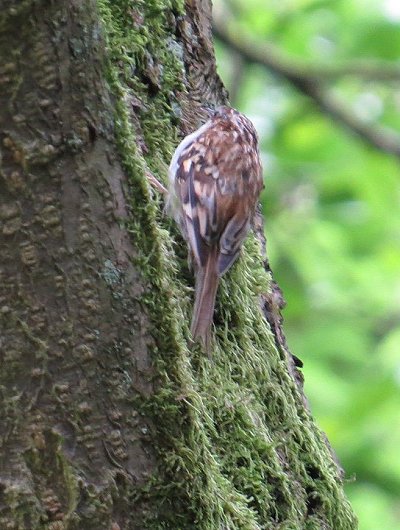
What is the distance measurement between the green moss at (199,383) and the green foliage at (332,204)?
7.26ft

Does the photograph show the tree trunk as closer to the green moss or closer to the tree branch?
the green moss

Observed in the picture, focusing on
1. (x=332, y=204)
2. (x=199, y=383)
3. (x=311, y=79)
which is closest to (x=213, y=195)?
(x=199, y=383)

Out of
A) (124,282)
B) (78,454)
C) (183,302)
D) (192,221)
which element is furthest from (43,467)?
(192,221)

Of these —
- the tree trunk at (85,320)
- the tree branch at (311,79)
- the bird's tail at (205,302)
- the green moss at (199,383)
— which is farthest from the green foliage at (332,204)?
the tree trunk at (85,320)

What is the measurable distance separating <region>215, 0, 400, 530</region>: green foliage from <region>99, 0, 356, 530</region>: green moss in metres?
2.21

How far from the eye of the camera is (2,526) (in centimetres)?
191

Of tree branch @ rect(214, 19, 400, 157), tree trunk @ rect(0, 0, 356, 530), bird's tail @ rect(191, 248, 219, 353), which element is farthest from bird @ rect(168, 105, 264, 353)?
tree branch @ rect(214, 19, 400, 157)

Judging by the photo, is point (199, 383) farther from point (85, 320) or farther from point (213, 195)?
point (213, 195)

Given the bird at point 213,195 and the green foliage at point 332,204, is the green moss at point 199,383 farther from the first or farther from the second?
the green foliage at point 332,204

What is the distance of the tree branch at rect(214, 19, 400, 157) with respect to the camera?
5793 mm

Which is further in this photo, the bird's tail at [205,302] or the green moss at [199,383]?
the bird's tail at [205,302]

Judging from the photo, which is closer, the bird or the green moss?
the green moss

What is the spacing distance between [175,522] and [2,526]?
0.34 meters

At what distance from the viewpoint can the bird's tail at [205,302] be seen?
2.26 m
